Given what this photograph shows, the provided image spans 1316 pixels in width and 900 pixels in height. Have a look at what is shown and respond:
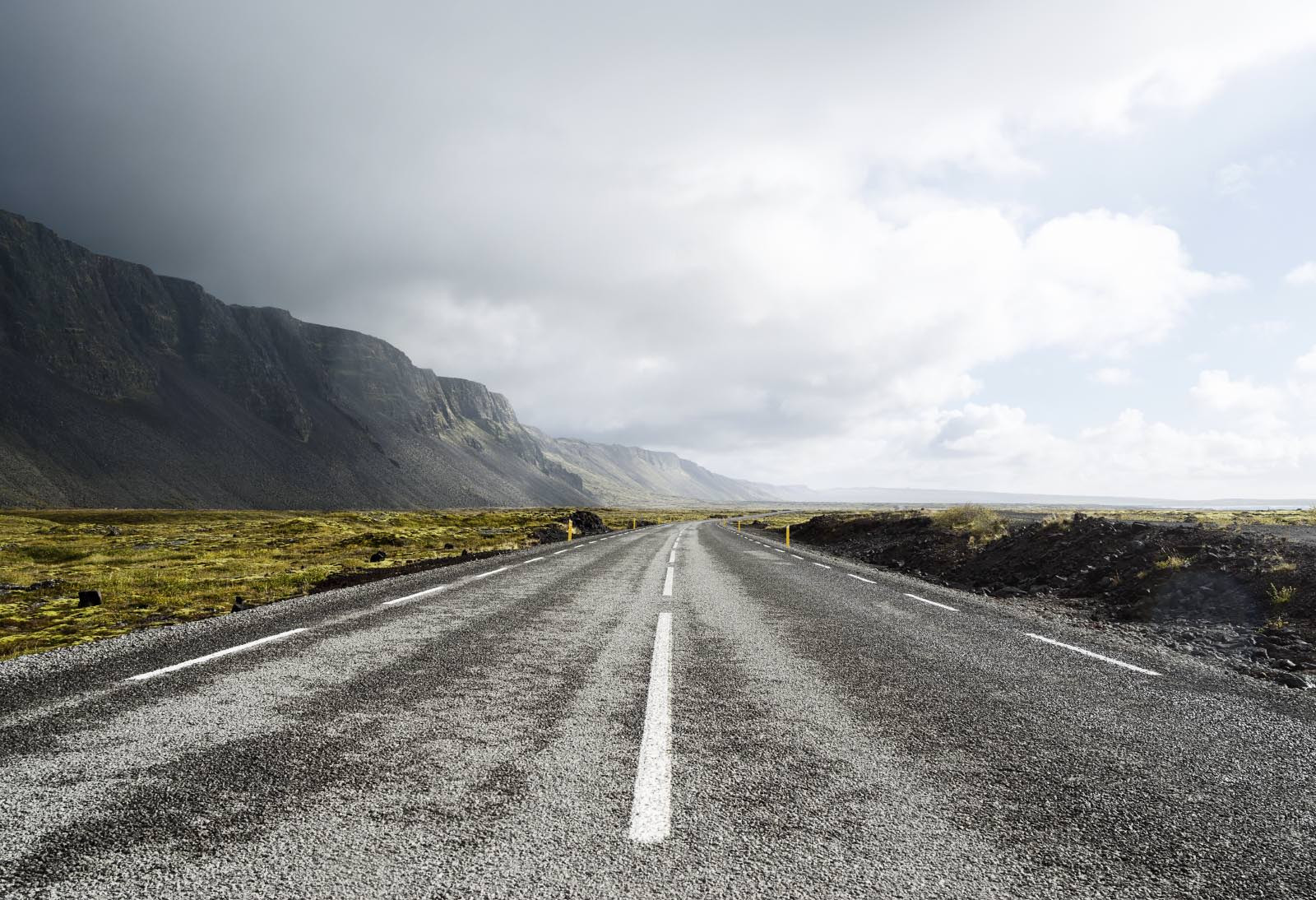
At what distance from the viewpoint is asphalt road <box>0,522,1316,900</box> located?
8.02ft

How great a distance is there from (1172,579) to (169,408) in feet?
491

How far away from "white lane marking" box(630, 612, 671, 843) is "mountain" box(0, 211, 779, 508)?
355 ft

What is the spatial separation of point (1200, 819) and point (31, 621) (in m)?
13.6

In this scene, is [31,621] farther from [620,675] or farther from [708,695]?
[708,695]

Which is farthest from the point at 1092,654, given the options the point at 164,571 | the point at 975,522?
the point at 164,571

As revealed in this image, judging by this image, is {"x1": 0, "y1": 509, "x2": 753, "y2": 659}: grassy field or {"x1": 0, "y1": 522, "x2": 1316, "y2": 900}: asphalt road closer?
{"x1": 0, "y1": 522, "x2": 1316, "y2": 900}: asphalt road

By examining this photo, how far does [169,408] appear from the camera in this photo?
116 metres

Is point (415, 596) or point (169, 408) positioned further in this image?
point (169, 408)

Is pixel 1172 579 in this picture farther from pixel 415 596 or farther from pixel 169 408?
pixel 169 408

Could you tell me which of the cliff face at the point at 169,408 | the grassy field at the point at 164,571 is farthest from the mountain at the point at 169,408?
the grassy field at the point at 164,571

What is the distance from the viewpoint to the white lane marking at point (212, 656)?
521 centimetres

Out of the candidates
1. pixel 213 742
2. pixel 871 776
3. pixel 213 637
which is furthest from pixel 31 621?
pixel 871 776

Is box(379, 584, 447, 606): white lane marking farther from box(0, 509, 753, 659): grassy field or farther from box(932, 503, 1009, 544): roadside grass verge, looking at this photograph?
box(932, 503, 1009, 544): roadside grass verge

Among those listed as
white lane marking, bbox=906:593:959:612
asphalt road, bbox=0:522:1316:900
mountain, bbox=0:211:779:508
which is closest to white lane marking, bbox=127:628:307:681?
asphalt road, bbox=0:522:1316:900
